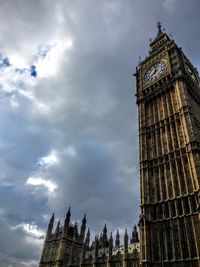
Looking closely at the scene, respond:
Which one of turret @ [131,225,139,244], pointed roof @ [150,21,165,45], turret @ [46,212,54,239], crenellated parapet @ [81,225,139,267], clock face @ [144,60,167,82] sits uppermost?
pointed roof @ [150,21,165,45]

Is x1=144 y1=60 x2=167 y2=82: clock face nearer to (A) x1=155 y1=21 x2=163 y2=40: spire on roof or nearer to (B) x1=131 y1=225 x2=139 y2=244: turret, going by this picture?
(A) x1=155 y1=21 x2=163 y2=40: spire on roof

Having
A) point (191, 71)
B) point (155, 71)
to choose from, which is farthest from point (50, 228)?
point (191, 71)

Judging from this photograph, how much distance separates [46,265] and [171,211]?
56819 millimetres

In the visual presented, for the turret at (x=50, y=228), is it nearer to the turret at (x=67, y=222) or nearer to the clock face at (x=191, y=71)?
the turret at (x=67, y=222)

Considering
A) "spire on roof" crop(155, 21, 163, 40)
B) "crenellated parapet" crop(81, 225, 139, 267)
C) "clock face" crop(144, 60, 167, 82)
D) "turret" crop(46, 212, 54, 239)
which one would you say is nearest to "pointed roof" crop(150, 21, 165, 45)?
"spire on roof" crop(155, 21, 163, 40)

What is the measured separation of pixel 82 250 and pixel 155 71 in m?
51.8

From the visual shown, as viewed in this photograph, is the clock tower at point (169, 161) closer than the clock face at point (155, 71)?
Yes

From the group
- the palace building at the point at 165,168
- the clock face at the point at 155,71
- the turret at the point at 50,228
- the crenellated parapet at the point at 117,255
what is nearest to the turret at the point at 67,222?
the palace building at the point at 165,168

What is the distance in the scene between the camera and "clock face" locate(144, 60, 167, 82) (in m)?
57.3

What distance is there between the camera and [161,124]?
4859 centimetres

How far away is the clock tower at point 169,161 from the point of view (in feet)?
109

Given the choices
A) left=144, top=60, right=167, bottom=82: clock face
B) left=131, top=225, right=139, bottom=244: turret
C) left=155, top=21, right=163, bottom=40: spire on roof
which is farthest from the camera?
left=155, top=21, right=163, bottom=40: spire on roof

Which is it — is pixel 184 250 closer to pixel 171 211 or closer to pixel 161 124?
pixel 171 211

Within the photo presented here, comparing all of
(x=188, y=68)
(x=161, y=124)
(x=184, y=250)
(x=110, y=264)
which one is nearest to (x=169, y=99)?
(x=161, y=124)
